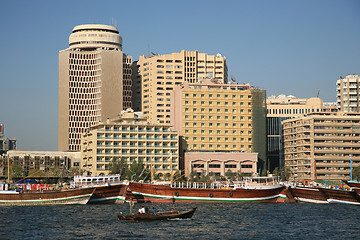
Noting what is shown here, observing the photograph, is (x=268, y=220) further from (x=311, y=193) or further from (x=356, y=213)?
(x=311, y=193)

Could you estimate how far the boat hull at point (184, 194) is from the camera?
138m

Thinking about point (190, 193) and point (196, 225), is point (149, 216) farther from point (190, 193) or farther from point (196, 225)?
point (190, 193)

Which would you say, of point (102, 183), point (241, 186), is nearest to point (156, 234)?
point (102, 183)

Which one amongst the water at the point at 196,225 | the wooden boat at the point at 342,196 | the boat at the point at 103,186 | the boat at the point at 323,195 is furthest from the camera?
the boat at the point at 103,186

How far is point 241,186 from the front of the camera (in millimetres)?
142625

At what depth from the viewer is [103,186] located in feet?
435

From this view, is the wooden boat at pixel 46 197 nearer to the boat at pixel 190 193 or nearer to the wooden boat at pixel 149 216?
the boat at pixel 190 193

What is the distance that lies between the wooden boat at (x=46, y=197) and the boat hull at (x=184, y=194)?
1072cm

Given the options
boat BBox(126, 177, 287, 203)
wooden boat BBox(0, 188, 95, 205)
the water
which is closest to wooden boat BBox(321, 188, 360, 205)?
the water

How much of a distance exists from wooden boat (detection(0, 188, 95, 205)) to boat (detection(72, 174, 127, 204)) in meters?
1.86

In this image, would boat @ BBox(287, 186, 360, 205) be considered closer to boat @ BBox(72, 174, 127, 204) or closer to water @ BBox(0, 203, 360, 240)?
water @ BBox(0, 203, 360, 240)

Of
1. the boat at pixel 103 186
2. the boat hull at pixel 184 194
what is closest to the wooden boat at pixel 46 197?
the boat at pixel 103 186

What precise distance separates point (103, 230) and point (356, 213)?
48.2 m

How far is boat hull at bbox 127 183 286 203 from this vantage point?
138075 mm
